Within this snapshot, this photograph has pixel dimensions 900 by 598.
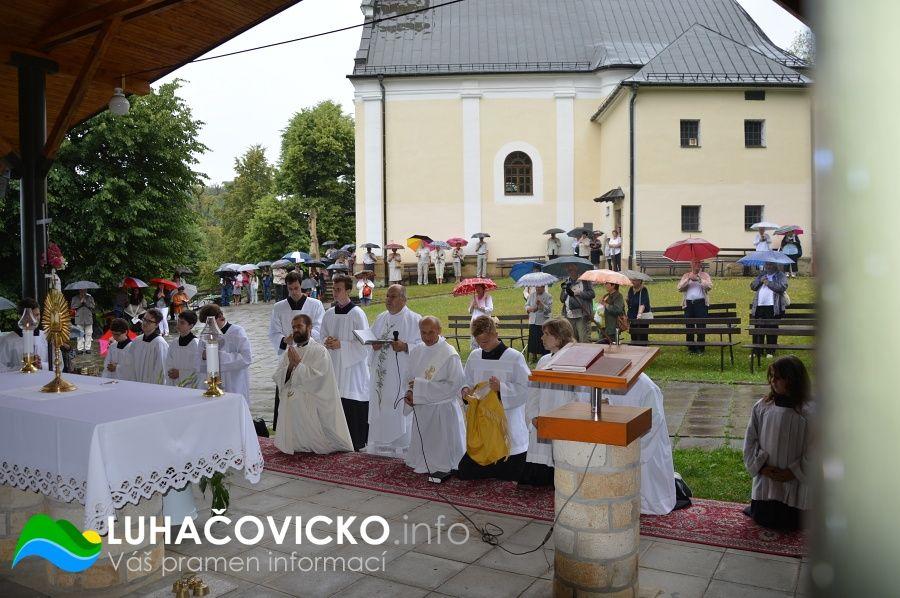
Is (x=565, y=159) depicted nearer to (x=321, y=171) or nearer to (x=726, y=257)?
(x=726, y=257)

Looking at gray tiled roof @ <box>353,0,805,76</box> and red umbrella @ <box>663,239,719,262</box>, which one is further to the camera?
gray tiled roof @ <box>353,0,805,76</box>

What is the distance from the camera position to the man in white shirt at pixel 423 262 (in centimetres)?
2725

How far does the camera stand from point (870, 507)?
82 cm

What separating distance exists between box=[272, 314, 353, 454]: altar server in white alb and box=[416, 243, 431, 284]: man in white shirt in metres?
18.8

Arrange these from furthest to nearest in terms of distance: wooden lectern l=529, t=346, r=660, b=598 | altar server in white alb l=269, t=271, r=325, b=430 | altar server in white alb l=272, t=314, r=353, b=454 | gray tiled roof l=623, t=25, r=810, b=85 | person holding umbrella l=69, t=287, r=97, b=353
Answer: gray tiled roof l=623, t=25, r=810, b=85
person holding umbrella l=69, t=287, r=97, b=353
altar server in white alb l=269, t=271, r=325, b=430
altar server in white alb l=272, t=314, r=353, b=454
wooden lectern l=529, t=346, r=660, b=598

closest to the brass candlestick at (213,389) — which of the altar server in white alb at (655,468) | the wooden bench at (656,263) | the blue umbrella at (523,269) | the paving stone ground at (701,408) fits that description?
the altar server in white alb at (655,468)

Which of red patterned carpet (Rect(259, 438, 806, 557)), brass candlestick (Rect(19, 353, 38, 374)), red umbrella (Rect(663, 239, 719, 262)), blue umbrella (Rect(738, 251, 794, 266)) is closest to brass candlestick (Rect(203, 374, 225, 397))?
red patterned carpet (Rect(259, 438, 806, 557))

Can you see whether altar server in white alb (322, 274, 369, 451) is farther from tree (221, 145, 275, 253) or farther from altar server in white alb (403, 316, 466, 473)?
tree (221, 145, 275, 253)

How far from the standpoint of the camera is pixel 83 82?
9.97 meters

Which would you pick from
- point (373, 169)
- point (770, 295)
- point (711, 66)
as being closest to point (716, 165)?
point (711, 66)

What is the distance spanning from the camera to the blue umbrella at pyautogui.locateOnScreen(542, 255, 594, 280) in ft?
44.1

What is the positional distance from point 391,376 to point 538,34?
2567 centimetres

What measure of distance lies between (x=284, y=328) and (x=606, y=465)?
20.3 ft

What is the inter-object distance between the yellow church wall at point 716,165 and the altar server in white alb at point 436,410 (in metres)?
19.7
